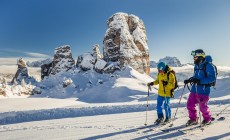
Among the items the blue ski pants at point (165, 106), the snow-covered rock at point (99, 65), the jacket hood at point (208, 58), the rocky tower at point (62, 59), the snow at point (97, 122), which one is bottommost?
the snow at point (97, 122)

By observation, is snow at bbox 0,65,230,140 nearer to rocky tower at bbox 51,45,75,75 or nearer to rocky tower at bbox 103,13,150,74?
rocky tower at bbox 103,13,150,74

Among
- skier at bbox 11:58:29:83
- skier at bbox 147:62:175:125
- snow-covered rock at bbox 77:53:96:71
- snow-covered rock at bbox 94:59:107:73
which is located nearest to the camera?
skier at bbox 147:62:175:125

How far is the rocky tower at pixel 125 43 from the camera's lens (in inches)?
1620

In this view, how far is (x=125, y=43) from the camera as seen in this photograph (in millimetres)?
41719

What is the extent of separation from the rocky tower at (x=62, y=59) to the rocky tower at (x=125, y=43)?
10503mm

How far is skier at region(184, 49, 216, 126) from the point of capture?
7031 mm

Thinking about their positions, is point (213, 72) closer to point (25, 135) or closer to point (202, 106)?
point (202, 106)

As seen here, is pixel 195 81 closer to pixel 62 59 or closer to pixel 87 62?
pixel 87 62

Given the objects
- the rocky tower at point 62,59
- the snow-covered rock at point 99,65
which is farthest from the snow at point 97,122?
the rocky tower at point 62,59

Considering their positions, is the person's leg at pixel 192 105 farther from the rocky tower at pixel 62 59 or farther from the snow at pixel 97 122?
the rocky tower at pixel 62 59

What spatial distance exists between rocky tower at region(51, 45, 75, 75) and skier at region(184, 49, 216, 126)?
4432cm

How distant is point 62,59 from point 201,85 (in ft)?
149

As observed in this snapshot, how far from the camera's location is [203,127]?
22.0 ft

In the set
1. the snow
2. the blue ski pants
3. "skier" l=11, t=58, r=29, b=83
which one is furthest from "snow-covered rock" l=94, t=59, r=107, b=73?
the blue ski pants
